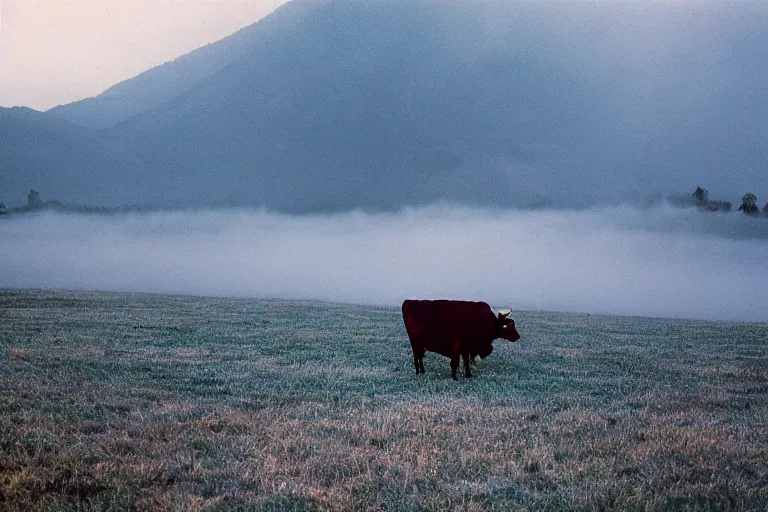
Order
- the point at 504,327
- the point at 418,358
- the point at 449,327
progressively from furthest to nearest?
the point at 504,327 → the point at 418,358 → the point at 449,327

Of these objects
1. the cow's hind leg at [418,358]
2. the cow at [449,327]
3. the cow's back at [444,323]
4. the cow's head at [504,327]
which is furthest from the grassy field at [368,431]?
the cow's head at [504,327]

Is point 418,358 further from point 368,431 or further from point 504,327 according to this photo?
point 368,431

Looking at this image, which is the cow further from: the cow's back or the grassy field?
the grassy field

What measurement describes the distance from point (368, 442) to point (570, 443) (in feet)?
11.1

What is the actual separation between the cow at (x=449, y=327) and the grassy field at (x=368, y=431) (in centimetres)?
81

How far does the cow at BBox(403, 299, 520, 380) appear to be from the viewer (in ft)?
56.1

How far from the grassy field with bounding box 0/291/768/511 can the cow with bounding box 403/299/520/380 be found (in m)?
0.81

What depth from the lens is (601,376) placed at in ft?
61.4

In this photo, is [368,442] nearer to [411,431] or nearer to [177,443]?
[411,431]

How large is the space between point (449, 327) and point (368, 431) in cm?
664

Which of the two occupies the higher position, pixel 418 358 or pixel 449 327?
pixel 449 327

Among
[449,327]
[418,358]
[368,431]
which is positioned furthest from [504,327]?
[368,431]

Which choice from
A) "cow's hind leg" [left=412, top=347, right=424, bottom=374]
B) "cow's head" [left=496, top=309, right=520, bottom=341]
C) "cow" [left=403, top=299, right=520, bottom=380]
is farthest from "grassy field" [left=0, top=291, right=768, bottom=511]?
"cow's head" [left=496, top=309, right=520, bottom=341]

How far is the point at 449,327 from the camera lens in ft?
56.1
